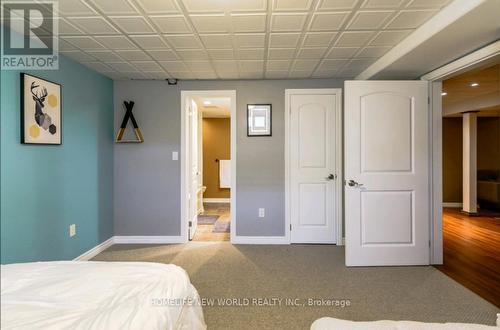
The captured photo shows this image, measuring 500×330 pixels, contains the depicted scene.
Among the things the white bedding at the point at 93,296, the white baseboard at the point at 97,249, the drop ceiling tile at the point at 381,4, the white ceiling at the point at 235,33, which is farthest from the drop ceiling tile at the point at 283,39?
the white baseboard at the point at 97,249

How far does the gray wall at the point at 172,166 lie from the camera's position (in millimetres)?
3307

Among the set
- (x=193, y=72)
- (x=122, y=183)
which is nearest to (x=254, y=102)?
(x=193, y=72)

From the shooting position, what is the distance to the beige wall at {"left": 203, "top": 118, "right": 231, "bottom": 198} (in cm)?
635

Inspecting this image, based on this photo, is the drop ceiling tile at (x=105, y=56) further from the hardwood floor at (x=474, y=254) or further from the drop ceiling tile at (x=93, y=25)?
the hardwood floor at (x=474, y=254)

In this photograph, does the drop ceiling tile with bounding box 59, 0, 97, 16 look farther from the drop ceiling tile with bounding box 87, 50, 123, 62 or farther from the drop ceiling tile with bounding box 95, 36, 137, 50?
the drop ceiling tile with bounding box 87, 50, 123, 62

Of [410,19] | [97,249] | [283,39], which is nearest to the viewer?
[410,19]

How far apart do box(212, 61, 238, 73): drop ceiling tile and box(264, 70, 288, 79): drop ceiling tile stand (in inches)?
16.2

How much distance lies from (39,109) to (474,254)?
4.18 m

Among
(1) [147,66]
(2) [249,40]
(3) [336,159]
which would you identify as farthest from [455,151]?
(1) [147,66]

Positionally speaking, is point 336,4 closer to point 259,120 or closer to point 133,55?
point 259,120

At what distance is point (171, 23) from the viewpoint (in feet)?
6.20

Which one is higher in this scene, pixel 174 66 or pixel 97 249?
pixel 174 66

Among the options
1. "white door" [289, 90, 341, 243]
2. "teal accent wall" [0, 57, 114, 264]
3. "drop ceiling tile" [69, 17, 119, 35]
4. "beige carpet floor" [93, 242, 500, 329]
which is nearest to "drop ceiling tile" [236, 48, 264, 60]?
"white door" [289, 90, 341, 243]

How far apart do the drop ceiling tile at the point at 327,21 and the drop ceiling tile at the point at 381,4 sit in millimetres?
139
